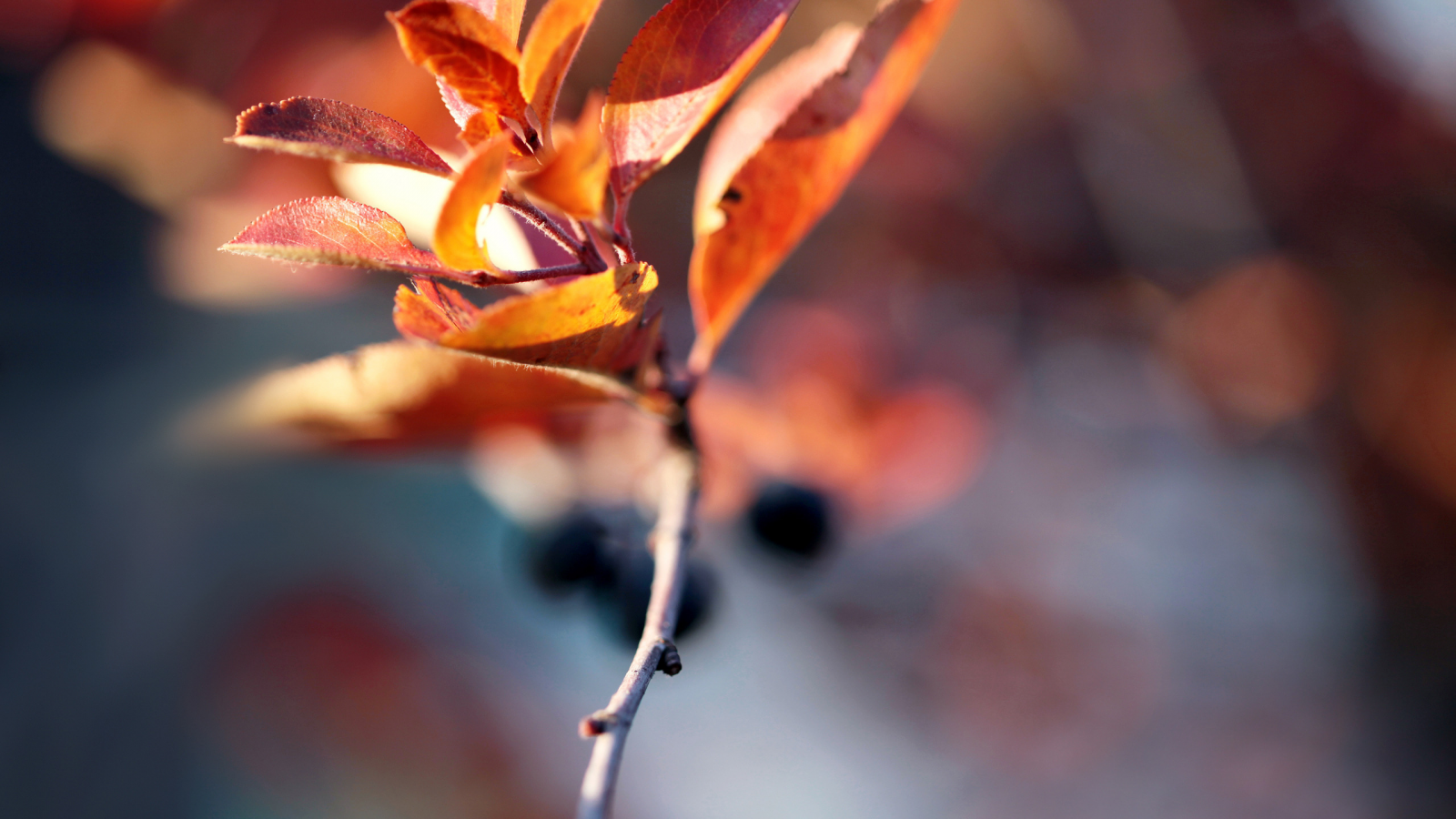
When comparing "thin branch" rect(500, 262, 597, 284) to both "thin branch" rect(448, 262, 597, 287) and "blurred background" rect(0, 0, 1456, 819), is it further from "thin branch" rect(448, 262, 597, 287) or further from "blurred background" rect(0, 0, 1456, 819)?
"blurred background" rect(0, 0, 1456, 819)

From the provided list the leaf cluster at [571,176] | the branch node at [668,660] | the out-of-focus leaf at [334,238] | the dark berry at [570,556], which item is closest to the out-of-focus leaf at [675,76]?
the leaf cluster at [571,176]

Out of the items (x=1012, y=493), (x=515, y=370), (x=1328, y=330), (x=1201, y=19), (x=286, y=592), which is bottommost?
(x=1012, y=493)

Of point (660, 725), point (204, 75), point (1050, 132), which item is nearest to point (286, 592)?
point (660, 725)

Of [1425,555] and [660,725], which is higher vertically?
[660,725]

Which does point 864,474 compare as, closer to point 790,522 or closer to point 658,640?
point 790,522

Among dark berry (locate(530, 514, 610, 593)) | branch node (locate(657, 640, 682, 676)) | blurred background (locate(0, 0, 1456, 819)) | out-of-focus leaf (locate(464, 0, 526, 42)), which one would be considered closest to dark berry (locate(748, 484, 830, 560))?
blurred background (locate(0, 0, 1456, 819))

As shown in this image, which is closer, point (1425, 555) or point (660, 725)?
point (660, 725)

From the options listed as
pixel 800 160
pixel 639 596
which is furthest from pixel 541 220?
pixel 639 596

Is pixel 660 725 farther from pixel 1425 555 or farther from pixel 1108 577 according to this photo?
pixel 1425 555
